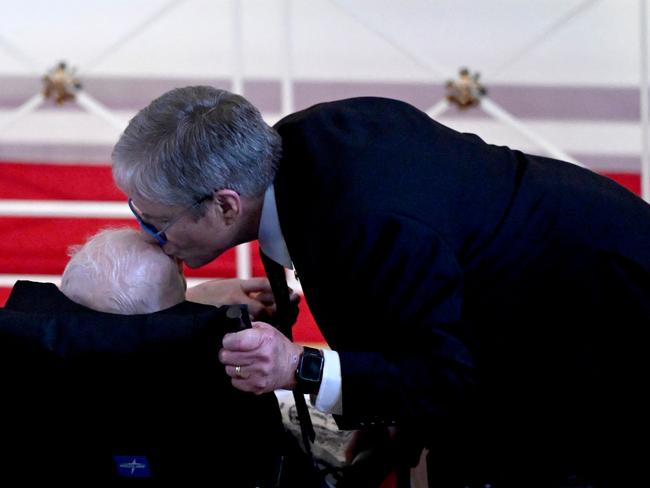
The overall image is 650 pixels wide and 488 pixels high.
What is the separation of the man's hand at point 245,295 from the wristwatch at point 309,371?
11.9 inches

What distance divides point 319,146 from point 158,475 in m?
0.48

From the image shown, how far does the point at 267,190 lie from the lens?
154cm

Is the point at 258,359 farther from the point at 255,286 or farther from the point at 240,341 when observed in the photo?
the point at 255,286

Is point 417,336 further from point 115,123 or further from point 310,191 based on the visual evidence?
point 115,123

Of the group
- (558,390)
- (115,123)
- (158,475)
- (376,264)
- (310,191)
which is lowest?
(158,475)

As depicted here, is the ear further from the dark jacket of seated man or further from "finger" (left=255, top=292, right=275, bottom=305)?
"finger" (left=255, top=292, right=275, bottom=305)

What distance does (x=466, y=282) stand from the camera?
150 centimetres

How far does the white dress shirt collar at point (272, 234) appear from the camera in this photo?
1553mm

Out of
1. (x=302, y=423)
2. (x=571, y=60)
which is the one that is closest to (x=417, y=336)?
(x=302, y=423)

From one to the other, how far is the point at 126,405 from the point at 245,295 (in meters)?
0.44

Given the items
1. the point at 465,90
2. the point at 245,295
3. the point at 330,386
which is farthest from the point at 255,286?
the point at 465,90

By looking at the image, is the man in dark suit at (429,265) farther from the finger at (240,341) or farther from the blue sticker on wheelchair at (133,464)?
the blue sticker on wheelchair at (133,464)

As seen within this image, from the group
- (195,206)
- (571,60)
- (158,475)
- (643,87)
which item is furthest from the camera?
(571,60)

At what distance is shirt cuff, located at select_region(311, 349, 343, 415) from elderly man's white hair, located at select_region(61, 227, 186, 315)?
243mm
